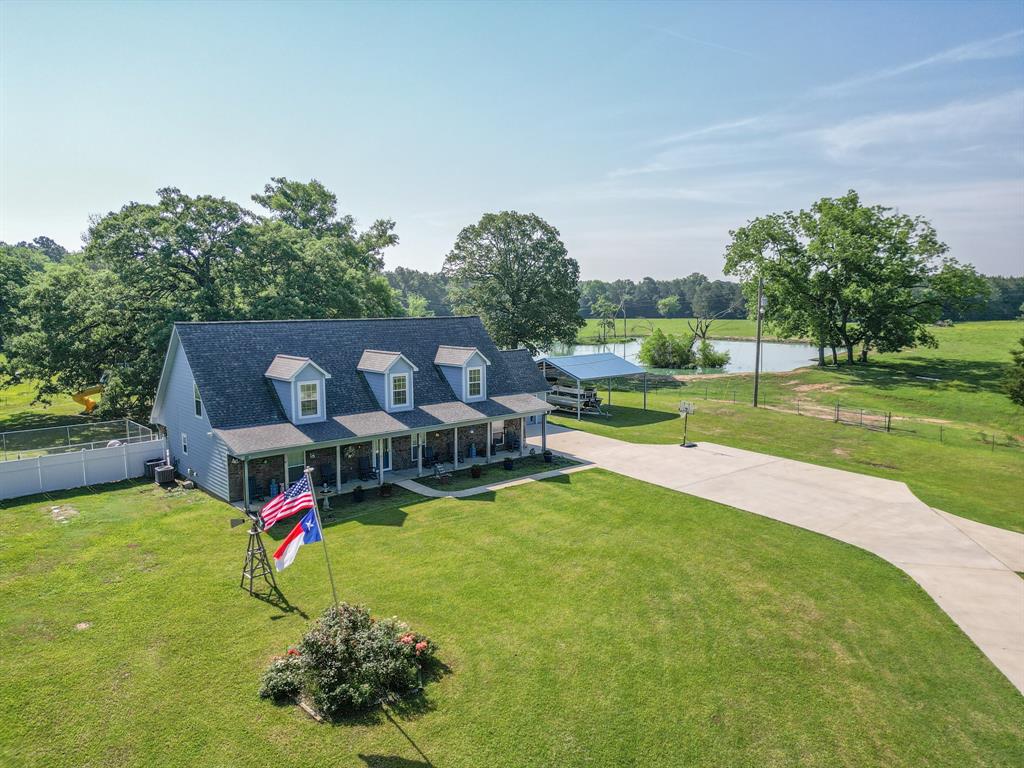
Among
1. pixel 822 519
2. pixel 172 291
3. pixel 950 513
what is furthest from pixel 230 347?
pixel 950 513

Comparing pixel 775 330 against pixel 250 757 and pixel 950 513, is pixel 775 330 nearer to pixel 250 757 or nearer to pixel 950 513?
pixel 950 513

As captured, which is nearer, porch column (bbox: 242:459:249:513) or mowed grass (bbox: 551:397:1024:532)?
porch column (bbox: 242:459:249:513)

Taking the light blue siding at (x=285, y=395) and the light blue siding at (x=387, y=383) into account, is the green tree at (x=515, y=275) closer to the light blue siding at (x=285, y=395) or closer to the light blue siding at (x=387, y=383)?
the light blue siding at (x=387, y=383)

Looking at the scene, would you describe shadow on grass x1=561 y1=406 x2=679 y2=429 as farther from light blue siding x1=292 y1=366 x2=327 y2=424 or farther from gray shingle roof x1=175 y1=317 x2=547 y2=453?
light blue siding x1=292 y1=366 x2=327 y2=424

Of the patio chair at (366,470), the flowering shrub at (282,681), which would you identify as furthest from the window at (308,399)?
the flowering shrub at (282,681)

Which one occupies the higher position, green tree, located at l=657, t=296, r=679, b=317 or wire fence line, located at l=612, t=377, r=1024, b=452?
green tree, located at l=657, t=296, r=679, b=317

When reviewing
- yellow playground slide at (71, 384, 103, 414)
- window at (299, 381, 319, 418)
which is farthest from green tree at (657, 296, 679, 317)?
window at (299, 381, 319, 418)

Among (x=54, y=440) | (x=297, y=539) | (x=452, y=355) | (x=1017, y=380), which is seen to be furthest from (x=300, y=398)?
(x=1017, y=380)
